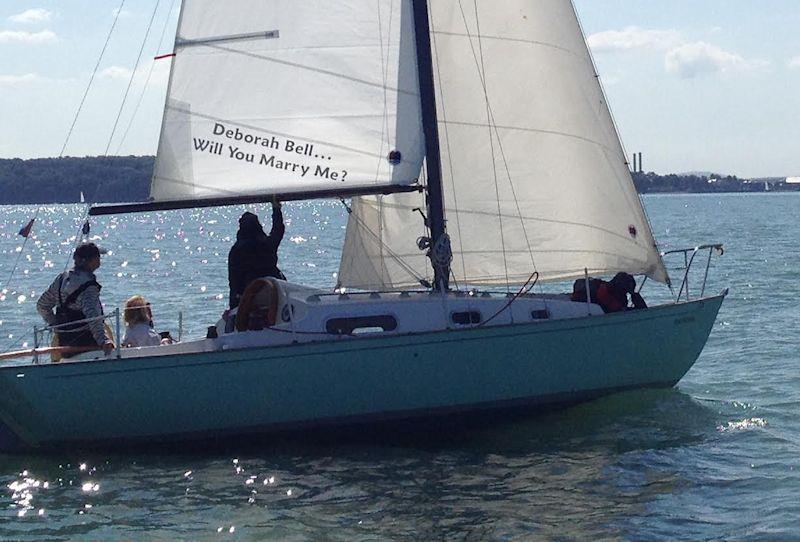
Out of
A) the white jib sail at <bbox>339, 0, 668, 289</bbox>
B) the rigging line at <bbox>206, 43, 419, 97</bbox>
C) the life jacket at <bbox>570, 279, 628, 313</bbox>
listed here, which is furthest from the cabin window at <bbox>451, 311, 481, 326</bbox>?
the rigging line at <bbox>206, 43, 419, 97</bbox>

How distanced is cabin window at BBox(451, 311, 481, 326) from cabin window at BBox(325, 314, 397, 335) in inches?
27.3

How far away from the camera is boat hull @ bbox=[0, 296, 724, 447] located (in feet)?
41.8

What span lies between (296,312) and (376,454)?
1662 millimetres

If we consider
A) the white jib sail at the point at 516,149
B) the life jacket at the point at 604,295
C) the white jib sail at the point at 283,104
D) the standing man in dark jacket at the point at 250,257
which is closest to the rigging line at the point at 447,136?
the white jib sail at the point at 516,149

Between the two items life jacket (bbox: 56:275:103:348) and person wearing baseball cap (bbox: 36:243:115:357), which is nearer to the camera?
person wearing baseball cap (bbox: 36:243:115:357)

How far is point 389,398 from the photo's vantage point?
1330cm

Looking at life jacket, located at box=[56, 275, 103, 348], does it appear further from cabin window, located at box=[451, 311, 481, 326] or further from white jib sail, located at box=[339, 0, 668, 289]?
white jib sail, located at box=[339, 0, 668, 289]

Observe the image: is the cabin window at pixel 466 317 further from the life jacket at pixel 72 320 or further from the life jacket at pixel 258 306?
the life jacket at pixel 72 320

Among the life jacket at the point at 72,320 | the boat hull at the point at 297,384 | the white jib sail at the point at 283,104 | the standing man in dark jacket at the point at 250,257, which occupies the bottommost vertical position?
the boat hull at the point at 297,384

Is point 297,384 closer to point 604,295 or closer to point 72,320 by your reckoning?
point 72,320

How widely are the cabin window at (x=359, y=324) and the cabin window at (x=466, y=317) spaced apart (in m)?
0.69

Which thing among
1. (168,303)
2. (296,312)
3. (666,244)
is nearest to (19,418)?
(296,312)

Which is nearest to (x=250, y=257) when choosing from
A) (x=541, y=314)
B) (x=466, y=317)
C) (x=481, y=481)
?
(x=466, y=317)

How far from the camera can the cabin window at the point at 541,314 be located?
14.1m
